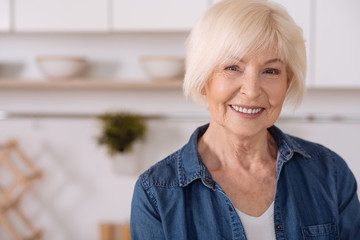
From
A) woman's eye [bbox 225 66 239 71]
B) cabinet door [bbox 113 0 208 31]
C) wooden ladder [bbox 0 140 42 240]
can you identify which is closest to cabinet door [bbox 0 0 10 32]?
cabinet door [bbox 113 0 208 31]

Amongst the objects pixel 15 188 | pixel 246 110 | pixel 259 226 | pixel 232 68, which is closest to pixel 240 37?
pixel 232 68

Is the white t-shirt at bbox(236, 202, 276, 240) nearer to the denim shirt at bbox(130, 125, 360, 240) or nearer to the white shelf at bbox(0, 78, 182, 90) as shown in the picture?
the denim shirt at bbox(130, 125, 360, 240)

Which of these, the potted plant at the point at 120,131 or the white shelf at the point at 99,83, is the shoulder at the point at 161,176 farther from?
the potted plant at the point at 120,131

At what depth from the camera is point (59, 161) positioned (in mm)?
2555

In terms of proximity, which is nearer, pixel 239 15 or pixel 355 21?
pixel 239 15

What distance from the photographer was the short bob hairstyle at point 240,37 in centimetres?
106

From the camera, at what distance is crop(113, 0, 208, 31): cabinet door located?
84.0 inches

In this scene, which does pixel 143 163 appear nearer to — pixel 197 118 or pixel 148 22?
pixel 197 118

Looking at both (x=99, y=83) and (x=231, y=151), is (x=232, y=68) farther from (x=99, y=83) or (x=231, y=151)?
(x=99, y=83)

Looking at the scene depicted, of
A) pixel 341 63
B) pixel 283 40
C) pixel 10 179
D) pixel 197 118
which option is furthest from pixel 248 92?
pixel 10 179

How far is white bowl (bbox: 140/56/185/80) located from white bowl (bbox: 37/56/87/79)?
1.15ft

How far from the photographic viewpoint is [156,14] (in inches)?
84.7

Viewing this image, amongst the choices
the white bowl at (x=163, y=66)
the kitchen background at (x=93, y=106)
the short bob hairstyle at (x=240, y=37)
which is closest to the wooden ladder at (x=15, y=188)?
the kitchen background at (x=93, y=106)

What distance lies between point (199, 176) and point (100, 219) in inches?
A: 61.0
